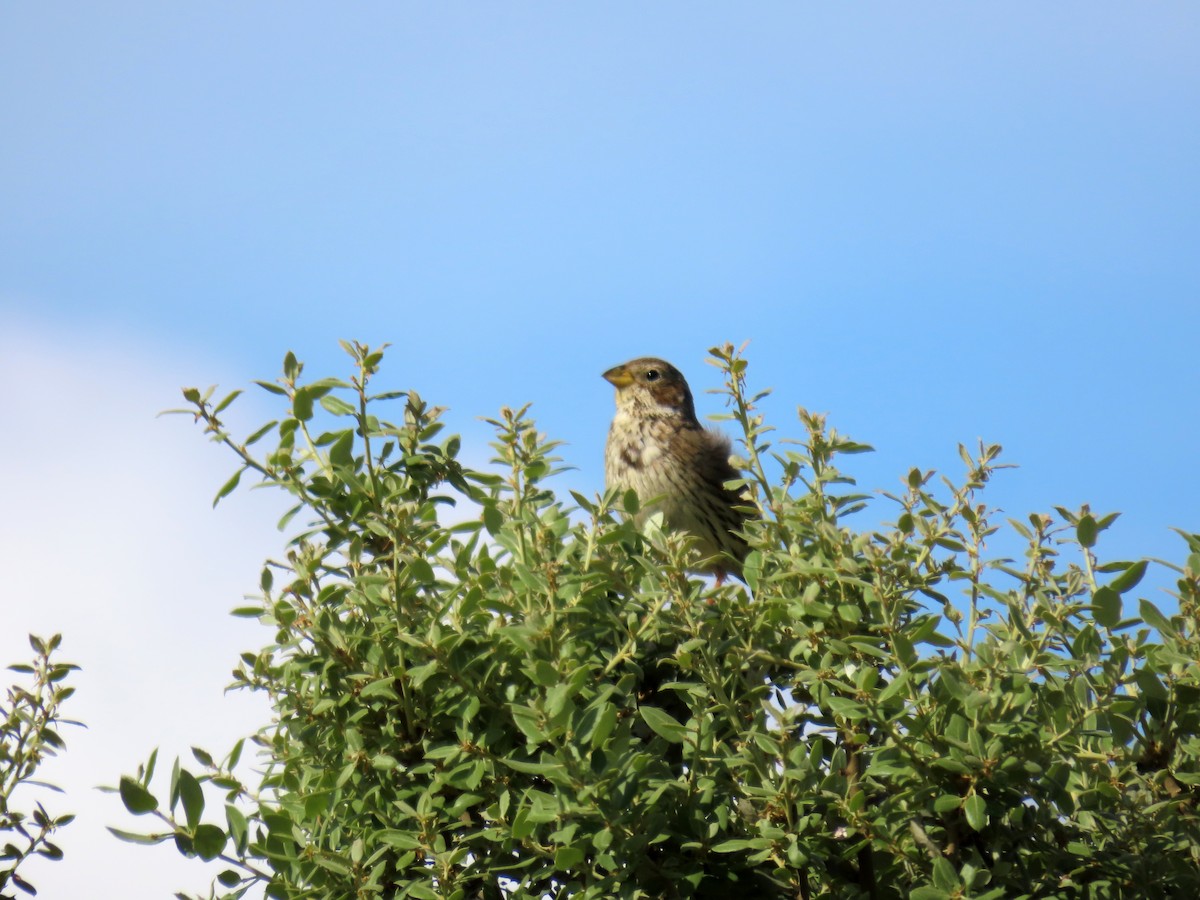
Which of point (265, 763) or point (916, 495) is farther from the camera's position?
point (265, 763)

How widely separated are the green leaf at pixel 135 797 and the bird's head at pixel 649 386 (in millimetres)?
4999

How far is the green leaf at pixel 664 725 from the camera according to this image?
2.94 metres

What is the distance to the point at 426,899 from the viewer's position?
2.99 meters

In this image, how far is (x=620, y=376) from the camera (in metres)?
7.89

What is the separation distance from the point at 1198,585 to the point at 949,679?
0.88 metres

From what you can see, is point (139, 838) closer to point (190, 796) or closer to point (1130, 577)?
point (190, 796)

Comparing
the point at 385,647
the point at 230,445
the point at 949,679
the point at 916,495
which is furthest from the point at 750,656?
the point at 230,445

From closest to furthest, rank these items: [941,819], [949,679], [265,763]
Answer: [949,679] → [941,819] → [265,763]

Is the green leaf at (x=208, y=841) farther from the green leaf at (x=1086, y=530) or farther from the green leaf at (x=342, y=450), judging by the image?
the green leaf at (x=1086, y=530)

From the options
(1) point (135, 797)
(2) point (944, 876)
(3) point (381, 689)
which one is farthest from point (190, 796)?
(2) point (944, 876)

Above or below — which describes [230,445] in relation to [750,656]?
above

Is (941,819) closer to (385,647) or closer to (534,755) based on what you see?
(534,755)

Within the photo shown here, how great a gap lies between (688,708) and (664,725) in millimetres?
329

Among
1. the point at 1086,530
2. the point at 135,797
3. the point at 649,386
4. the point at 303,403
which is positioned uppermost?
the point at 649,386
